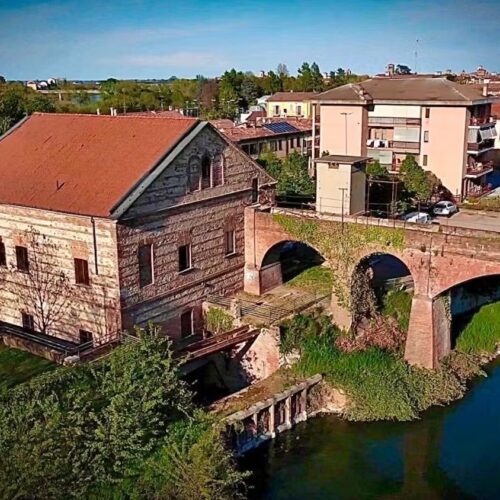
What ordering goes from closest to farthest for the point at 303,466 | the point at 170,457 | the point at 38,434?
the point at 38,434 → the point at 170,457 → the point at 303,466

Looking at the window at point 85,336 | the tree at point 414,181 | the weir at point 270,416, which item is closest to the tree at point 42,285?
the window at point 85,336

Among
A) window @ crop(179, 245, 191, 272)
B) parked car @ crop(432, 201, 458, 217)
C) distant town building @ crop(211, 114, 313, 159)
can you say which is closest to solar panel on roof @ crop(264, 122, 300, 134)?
distant town building @ crop(211, 114, 313, 159)

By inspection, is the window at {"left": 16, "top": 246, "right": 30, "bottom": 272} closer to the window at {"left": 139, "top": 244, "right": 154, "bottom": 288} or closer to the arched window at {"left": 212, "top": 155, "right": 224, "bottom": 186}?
the window at {"left": 139, "top": 244, "right": 154, "bottom": 288}

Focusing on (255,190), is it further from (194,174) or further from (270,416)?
(270,416)

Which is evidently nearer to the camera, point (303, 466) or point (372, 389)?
point (303, 466)

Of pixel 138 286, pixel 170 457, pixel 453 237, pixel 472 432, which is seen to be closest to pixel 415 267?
pixel 453 237

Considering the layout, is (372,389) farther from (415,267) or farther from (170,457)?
(170,457)

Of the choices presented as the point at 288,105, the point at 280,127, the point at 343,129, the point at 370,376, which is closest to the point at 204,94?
the point at 288,105
